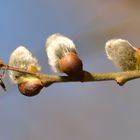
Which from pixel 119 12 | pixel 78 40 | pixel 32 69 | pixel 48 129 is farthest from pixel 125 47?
pixel 48 129

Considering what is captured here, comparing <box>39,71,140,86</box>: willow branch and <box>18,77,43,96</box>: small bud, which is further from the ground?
<box>18,77,43,96</box>: small bud

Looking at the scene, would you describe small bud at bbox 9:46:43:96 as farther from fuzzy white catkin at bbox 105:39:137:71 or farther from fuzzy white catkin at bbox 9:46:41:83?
fuzzy white catkin at bbox 105:39:137:71

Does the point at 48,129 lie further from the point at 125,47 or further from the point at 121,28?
the point at 125,47

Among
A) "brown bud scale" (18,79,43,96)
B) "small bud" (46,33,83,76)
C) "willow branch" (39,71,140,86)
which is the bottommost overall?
"willow branch" (39,71,140,86)

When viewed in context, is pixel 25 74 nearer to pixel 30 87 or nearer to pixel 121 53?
pixel 30 87

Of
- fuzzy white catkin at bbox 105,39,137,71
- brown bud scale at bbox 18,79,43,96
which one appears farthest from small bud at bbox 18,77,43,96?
fuzzy white catkin at bbox 105,39,137,71

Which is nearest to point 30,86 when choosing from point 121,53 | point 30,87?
point 30,87
